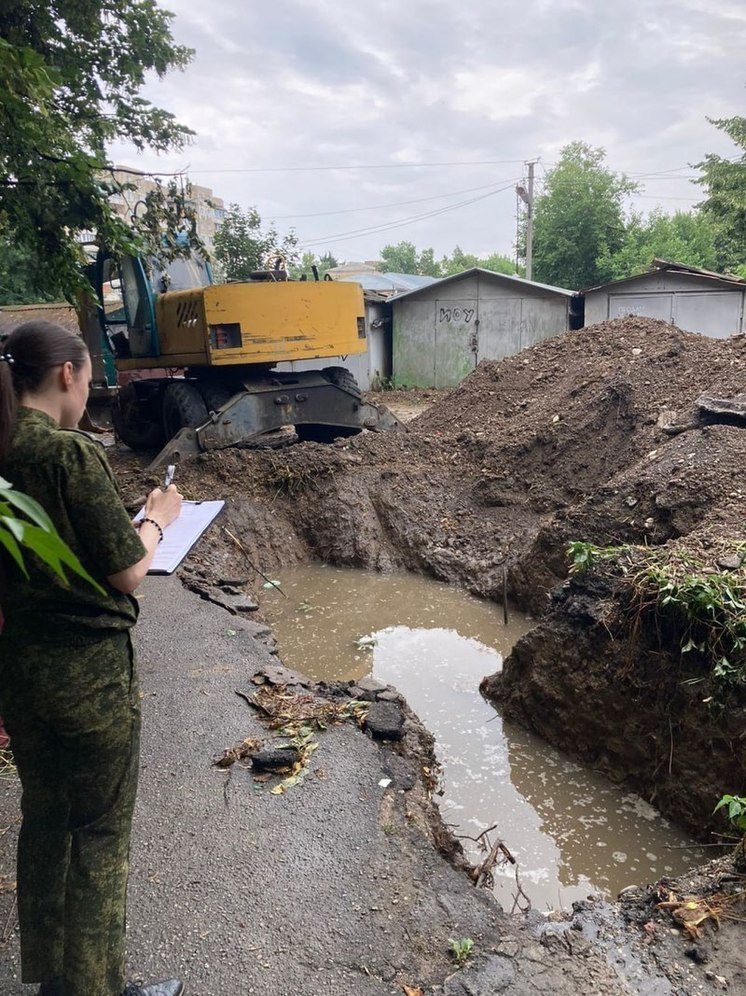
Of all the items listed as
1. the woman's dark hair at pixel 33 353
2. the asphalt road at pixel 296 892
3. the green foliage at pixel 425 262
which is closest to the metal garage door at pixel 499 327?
the asphalt road at pixel 296 892

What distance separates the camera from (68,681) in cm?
183

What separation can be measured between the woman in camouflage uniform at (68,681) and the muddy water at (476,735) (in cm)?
209

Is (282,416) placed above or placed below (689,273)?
below

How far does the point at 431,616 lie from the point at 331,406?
3712 millimetres

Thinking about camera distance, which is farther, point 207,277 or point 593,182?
point 593,182

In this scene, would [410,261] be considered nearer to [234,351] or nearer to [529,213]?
[529,213]

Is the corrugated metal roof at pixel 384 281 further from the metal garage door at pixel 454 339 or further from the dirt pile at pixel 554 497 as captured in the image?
the dirt pile at pixel 554 497

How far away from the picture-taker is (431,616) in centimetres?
684

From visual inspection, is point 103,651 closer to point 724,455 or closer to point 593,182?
point 724,455

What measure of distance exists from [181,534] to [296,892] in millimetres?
1352

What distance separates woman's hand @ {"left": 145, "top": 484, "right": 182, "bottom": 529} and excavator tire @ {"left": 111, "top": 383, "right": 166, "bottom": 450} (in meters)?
8.55

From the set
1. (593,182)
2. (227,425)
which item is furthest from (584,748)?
(593,182)

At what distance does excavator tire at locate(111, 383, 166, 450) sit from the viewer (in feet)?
34.3

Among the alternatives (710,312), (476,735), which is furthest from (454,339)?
(476,735)
